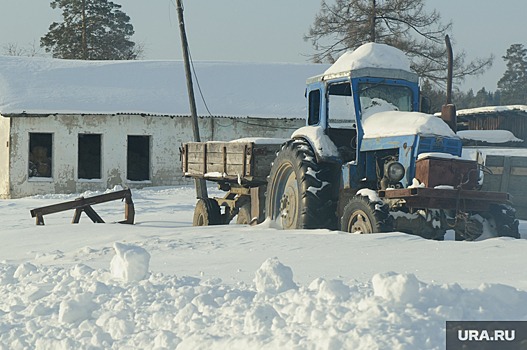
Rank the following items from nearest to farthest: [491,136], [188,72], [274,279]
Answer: [274,279] → [188,72] → [491,136]

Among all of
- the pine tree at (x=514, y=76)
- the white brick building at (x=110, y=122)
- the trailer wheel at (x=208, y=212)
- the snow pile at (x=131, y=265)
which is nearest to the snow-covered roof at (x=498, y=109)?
the white brick building at (x=110, y=122)

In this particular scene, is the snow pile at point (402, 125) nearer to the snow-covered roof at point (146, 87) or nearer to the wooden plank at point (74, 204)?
the wooden plank at point (74, 204)

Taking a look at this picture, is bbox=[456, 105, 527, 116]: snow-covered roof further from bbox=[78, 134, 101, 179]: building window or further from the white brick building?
bbox=[78, 134, 101, 179]: building window

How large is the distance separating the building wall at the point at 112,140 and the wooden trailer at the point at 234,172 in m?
11.7

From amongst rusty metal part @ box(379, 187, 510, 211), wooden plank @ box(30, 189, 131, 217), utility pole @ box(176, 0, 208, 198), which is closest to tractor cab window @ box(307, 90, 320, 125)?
rusty metal part @ box(379, 187, 510, 211)

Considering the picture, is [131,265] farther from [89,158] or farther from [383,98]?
[89,158]

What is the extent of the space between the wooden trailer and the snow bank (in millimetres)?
6387

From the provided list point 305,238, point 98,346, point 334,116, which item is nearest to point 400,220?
point 305,238

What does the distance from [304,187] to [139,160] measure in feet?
64.5

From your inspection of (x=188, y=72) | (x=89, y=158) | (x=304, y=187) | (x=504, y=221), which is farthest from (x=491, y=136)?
(x=304, y=187)

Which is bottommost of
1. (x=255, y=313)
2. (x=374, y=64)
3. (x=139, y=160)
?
(x=255, y=313)

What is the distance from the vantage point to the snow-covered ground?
5324 mm

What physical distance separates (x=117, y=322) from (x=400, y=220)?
5246mm

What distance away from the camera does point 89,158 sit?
2834 cm
